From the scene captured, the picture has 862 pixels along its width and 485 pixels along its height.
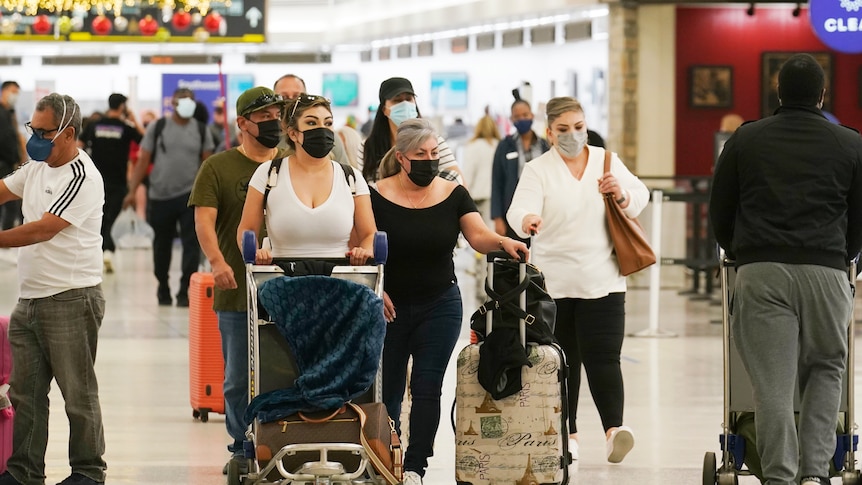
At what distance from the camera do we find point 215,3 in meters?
22.7

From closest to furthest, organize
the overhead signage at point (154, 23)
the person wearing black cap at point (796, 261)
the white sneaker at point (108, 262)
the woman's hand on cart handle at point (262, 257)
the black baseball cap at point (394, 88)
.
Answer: the person wearing black cap at point (796, 261), the woman's hand on cart handle at point (262, 257), the black baseball cap at point (394, 88), the white sneaker at point (108, 262), the overhead signage at point (154, 23)

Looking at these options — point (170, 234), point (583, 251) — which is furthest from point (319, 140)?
point (170, 234)

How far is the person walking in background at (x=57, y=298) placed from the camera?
6.14m

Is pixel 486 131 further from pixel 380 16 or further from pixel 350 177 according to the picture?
pixel 380 16

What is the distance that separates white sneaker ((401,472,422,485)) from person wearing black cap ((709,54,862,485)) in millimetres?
1340

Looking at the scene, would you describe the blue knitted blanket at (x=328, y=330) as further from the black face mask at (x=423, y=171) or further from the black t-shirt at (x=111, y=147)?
the black t-shirt at (x=111, y=147)

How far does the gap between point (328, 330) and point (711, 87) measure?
40.3 ft

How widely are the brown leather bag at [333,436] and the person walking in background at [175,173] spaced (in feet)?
27.4

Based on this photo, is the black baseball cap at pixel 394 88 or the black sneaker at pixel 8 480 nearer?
the black sneaker at pixel 8 480

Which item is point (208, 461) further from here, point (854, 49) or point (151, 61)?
point (151, 61)

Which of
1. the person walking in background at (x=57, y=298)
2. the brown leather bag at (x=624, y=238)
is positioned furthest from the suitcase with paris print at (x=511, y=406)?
the person walking in background at (x=57, y=298)

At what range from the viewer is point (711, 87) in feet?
56.6

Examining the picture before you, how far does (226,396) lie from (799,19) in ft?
40.1

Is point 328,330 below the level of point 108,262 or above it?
above
